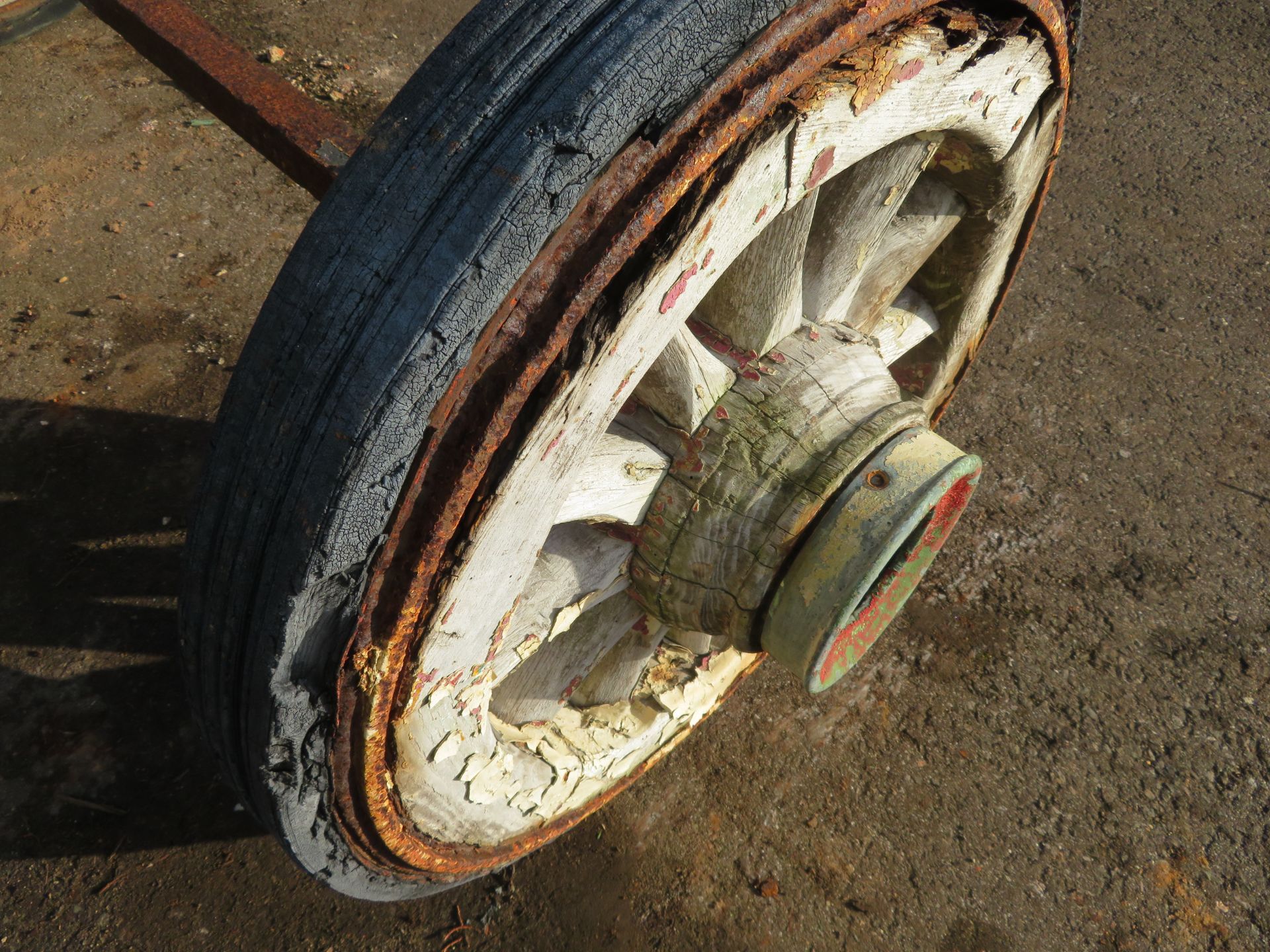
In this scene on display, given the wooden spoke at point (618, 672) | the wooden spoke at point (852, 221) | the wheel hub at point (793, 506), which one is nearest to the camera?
the wheel hub at point (793, 506)

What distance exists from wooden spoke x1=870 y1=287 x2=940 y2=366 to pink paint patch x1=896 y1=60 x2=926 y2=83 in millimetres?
691

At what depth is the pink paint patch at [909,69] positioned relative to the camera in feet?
3.73

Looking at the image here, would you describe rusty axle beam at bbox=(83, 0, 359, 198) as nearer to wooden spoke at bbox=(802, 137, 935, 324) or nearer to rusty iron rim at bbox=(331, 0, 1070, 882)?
rusty iron rim at bbox=(331, 0, 1070, 882)

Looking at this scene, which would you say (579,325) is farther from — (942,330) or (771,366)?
(942,330)

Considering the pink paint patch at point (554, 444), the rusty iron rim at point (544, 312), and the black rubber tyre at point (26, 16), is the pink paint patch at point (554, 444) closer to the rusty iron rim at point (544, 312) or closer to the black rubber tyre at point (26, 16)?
the rusty iron rim at point (544, 312)

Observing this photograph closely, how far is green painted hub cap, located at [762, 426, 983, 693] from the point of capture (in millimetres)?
1395

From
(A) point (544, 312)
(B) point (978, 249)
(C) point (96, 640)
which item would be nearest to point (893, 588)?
(B) point (978, 249)

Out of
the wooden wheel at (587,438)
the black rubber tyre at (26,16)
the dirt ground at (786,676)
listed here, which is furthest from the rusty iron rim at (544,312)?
the black rubber tyre at (26,16)

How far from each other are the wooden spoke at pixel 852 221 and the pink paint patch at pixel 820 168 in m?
0.38

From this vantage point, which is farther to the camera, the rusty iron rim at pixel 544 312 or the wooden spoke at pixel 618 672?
the wooden spoke at pixel 618 672

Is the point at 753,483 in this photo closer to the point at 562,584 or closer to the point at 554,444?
the point at 562,584

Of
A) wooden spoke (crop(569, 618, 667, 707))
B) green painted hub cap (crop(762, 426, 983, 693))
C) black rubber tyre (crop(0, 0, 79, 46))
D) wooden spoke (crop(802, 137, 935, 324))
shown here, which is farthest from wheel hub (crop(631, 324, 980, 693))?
black rubber tyre (crop(0, 0, 79, 46))

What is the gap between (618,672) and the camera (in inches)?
73.2

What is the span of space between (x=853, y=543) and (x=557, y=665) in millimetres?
638
